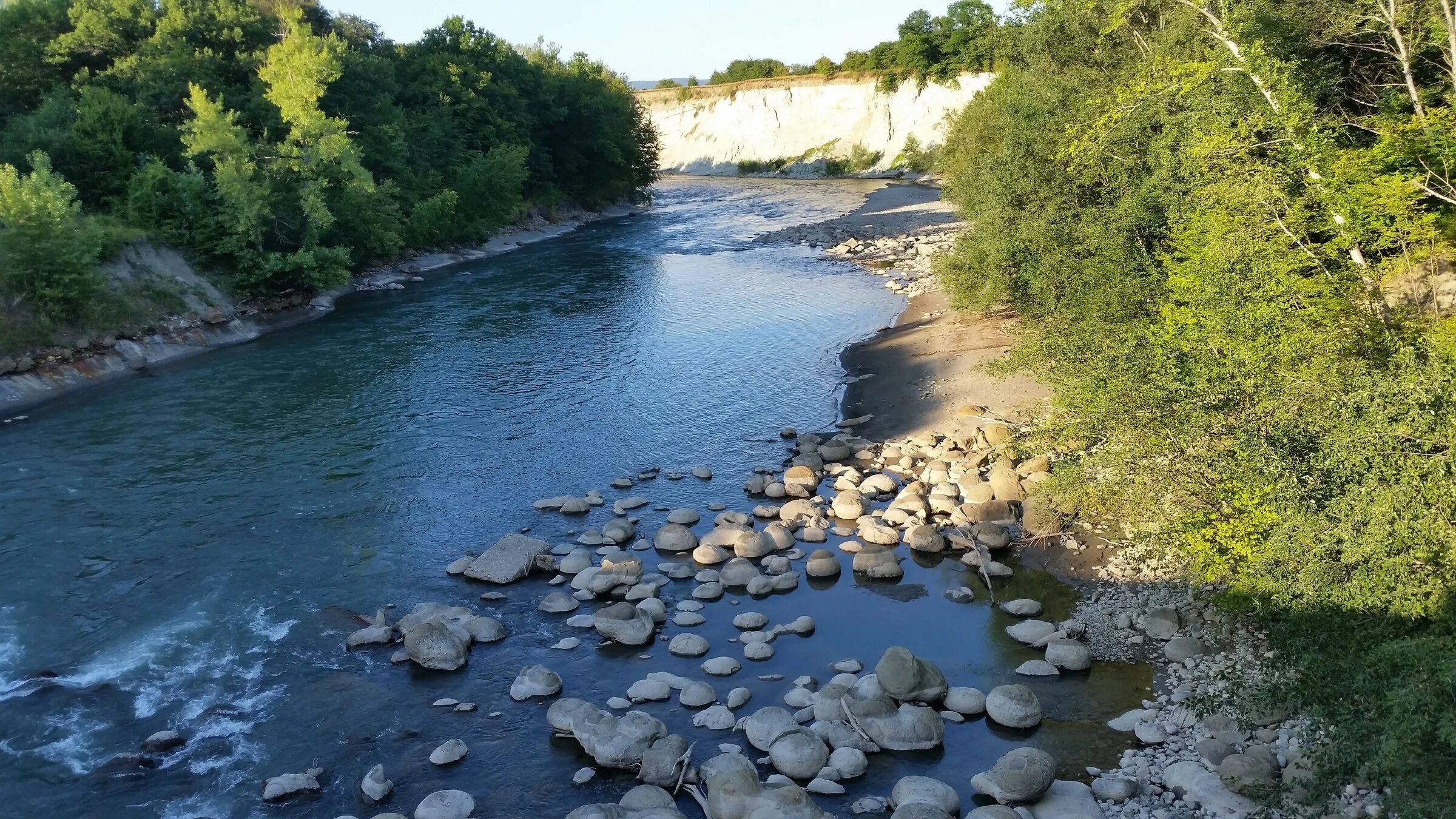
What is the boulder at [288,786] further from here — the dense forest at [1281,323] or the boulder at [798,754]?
the dense forest at [1281,323]

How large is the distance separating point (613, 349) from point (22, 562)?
21091mm

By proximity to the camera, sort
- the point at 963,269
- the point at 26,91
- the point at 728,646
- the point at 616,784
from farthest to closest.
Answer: the point at 26,91, the point at 963,269, the point at 728,646, the point at 616,784

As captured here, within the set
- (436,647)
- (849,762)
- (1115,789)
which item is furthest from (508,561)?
(1115,789)

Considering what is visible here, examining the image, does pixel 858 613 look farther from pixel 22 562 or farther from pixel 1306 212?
pixel 22 562

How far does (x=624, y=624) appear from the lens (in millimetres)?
17344

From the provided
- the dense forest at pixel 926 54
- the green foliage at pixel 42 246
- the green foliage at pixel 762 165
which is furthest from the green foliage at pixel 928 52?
the green foliage at pixel 42 246

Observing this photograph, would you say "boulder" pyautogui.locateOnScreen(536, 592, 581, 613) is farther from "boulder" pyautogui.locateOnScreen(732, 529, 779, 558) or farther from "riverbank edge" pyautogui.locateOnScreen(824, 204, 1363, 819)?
"riverbank edge" pyautogui.locateOnScreen(824, 204, 1363, 819)

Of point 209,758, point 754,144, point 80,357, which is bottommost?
point 209,758

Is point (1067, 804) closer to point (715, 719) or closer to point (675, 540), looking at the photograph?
point (715, 719)

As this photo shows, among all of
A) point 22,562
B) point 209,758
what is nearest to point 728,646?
point 209,758

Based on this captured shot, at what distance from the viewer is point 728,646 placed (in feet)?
56.3

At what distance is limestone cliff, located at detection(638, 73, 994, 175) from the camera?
104m

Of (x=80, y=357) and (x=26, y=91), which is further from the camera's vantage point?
(x=26, y=91)

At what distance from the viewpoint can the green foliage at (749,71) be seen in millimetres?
136000
